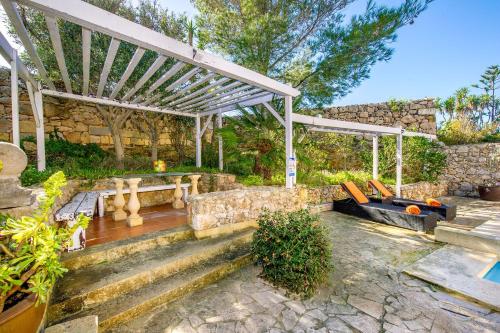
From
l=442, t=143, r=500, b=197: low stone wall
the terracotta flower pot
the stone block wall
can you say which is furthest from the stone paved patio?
the stone block wall

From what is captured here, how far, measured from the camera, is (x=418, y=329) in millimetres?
2121

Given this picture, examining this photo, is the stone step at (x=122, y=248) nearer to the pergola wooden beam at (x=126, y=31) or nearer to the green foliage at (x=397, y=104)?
the pergola wooden beam at (x=126, y=31)

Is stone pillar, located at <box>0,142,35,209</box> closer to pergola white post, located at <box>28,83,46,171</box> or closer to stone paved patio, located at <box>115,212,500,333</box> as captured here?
stone paved patio, located at <box>115,212,500,333</box>

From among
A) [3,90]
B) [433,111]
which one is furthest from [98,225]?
[433,111]

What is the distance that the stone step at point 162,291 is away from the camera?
2.06 meters

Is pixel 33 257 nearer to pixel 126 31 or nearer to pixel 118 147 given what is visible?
pixel 126 31

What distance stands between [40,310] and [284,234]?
2.31 metres

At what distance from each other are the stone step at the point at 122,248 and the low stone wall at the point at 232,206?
0.29 meters

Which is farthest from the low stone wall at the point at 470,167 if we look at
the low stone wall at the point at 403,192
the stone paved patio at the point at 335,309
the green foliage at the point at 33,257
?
the green foliage at the point at 33,257

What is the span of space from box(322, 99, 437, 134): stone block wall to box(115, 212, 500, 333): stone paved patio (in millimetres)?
10323

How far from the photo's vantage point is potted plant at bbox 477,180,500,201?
838 centimetres

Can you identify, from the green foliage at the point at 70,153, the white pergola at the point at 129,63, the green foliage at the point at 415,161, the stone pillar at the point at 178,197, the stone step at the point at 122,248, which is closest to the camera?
the white pergola at the point at 129,63

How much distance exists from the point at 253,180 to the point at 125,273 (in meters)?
3.82

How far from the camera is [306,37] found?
297 inches
